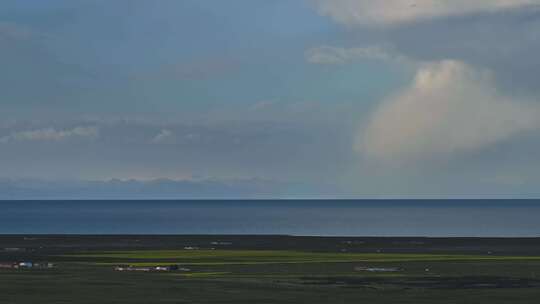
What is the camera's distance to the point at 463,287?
3118 inches

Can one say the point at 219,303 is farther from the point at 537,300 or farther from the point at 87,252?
the point at 87,252

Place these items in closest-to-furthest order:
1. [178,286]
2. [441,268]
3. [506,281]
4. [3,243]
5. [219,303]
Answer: [219,303] < [178,286] < [506,281] < [441,268] < [3,243]

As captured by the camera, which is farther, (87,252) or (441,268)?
(87,252)

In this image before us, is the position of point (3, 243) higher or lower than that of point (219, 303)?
higher

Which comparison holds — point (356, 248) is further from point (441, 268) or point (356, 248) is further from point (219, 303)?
point (219, 303)

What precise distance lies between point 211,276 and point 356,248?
59.2m

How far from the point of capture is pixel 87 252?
13525 centimetres

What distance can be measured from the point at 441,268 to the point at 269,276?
18.4m

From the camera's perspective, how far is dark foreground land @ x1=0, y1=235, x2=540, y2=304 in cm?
7175

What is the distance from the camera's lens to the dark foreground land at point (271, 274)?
235 ft

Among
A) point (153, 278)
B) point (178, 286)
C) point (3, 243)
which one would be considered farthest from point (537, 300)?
point (3, 243)

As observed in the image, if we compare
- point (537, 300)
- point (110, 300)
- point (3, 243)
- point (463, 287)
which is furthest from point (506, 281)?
point (3, 243)

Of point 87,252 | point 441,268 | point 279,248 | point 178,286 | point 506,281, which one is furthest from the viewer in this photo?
point 279,248

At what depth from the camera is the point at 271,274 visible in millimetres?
92188
